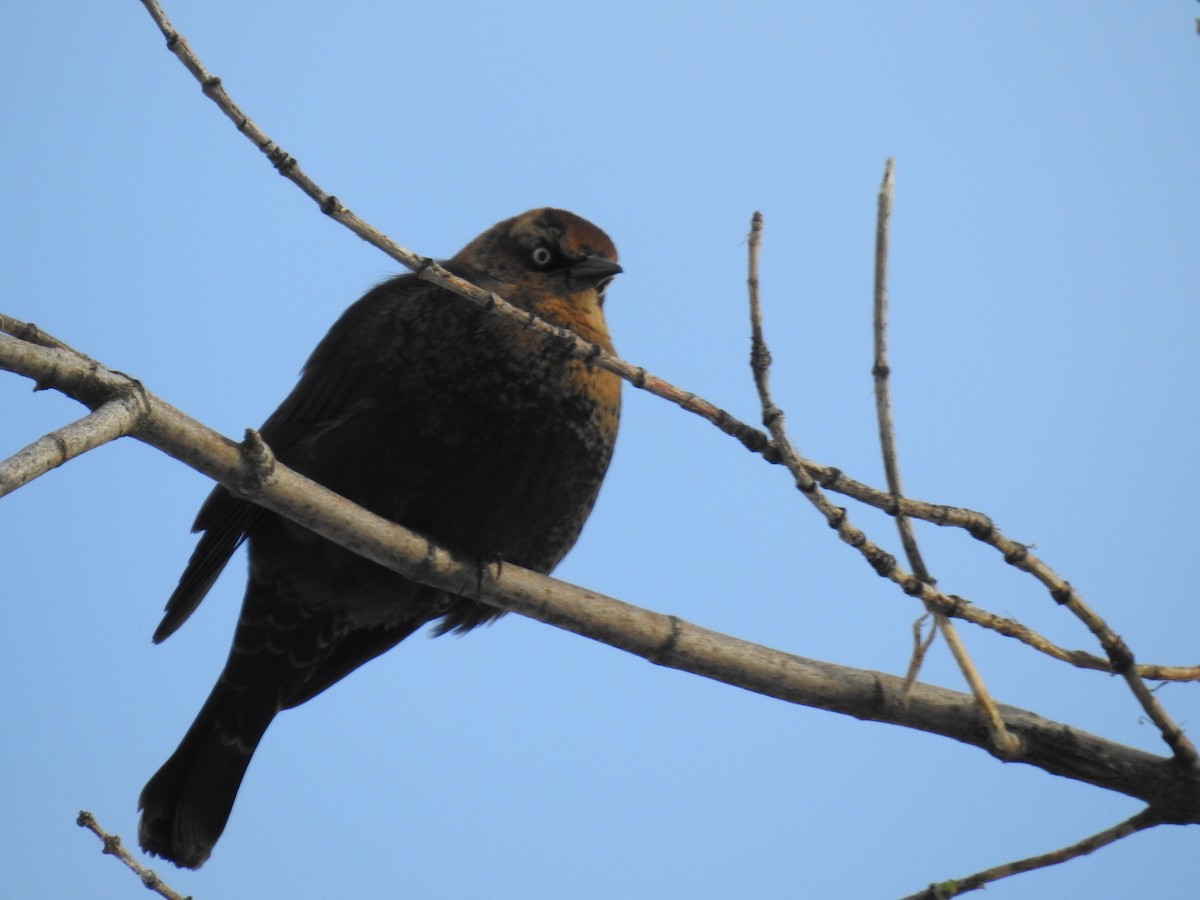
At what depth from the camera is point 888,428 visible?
2430mm

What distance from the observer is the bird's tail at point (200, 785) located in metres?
4.18

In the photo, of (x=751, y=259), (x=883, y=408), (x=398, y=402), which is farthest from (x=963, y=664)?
(x=398, y=402)

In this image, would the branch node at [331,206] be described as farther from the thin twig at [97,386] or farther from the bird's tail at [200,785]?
the bird's tail at [200,785]

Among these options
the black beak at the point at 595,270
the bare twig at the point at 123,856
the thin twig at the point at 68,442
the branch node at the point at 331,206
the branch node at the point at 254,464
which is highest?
the black beak at the point at 595,270

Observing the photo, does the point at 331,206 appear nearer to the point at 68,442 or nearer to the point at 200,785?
the point at 68,442

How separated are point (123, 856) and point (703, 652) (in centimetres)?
132

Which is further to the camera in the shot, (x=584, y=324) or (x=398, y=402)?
(x=584, y=324)

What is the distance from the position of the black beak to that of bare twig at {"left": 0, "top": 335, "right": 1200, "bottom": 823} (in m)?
1.36

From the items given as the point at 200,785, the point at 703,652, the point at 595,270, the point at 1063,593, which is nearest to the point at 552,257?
the point at 595,270

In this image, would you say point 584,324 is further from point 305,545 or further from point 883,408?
point 883,408

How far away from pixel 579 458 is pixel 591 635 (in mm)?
904

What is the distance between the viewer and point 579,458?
3887mm

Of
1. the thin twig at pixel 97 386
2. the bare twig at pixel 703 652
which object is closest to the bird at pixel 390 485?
the bare twig at pixel 703 652

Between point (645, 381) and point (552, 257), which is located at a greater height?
point (552, 257)
